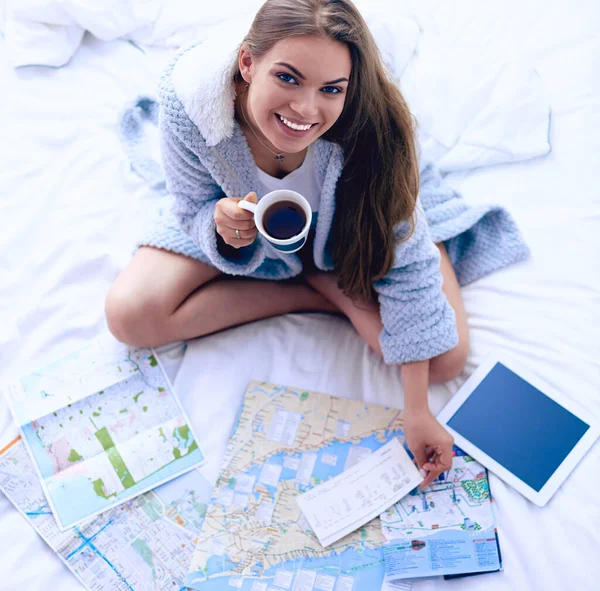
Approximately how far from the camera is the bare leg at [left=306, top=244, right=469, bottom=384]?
1.06m

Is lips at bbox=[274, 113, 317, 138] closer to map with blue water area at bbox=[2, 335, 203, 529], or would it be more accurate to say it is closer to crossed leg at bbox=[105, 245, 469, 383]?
crossed leg at bbox=[105, 245, 469, 383]

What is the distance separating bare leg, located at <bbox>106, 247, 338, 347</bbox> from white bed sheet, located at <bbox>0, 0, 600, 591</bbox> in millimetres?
40

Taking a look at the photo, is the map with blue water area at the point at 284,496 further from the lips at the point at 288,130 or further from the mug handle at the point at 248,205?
the lips at the point at 288,130

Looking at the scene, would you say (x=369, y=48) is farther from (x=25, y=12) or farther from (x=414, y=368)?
(x=25, y=12)

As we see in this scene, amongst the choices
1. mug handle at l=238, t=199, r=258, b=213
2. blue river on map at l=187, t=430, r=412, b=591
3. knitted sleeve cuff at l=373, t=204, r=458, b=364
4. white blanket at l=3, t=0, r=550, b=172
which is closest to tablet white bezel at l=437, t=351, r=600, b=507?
knitted sleeve cuff at l=373, t=204, r=458, b=364

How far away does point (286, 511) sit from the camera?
101 centimetres

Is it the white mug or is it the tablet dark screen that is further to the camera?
the tablet dark screen

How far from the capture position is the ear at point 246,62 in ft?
2.55

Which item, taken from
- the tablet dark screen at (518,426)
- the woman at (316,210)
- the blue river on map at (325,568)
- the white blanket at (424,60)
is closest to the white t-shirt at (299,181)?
the woman at (316,210)

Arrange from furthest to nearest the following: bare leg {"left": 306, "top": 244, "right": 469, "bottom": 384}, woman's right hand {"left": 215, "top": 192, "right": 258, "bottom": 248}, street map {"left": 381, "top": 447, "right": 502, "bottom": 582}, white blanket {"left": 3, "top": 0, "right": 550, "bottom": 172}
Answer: white blanket {"left": 3, "top": 0, "right": 550, "bottom": 172}, bare leg {"left": 306, "top": 244, "right": 469, "bottom": 384}, street map {"left": 381, "top": 447, "right": 502, "bottom": 582}, woman's right hand {"left": 215, "top": 192, "right": 258, "bottom": 248}

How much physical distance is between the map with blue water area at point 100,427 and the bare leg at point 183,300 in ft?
0.25

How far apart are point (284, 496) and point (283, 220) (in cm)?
54

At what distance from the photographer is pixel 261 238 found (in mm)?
993

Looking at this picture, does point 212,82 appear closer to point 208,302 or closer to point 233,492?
point 208,302
